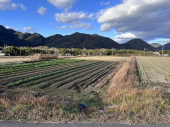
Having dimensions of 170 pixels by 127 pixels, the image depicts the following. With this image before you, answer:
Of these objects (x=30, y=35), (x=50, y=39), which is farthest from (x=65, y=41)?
(x=30, y=35)

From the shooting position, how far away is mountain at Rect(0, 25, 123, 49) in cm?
10716

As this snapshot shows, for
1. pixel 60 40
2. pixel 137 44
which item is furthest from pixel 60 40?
pixel 137 44

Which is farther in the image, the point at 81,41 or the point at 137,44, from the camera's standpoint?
the point at 137,44

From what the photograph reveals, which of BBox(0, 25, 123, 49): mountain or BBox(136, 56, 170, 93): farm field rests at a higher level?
BBox(0, 25, 123, 49): mountain

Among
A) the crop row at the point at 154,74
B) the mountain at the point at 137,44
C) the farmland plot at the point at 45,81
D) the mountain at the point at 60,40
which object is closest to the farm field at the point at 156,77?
the crop row at the point at 154,74

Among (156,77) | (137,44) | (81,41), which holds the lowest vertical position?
(156,77)

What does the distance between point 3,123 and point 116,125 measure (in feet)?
9.91

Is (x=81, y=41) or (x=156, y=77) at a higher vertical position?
(x=81, y=41)

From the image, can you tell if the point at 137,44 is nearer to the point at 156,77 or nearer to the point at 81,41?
the point at 81,41

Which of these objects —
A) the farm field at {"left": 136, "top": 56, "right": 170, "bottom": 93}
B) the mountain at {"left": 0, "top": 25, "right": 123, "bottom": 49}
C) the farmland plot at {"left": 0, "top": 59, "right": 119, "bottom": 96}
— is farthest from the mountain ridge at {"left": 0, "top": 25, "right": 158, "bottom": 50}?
the farmland plot at {"left": 0, "top": 59, "right": 119, "bottom": 96}

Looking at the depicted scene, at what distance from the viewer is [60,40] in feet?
407

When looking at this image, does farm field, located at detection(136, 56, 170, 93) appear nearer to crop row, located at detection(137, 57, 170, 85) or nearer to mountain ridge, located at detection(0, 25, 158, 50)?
crop row, located at detection(137, 57, 170, 85)

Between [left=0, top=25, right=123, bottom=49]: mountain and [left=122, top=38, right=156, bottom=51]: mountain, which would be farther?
[left=122, top=38, right=156, bottom=51]: mountain

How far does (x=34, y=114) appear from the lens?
4.15 m
